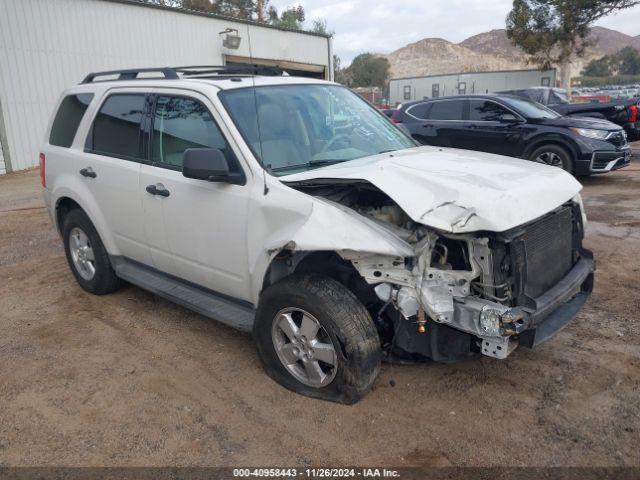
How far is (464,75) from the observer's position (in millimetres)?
30906

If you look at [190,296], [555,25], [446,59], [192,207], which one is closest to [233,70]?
[192,207]

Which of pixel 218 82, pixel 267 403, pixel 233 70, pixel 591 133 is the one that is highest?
pixel 233 70

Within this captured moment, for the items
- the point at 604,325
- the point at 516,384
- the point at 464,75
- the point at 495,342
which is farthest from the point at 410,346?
the point at 464,75

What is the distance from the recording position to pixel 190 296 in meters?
4.05

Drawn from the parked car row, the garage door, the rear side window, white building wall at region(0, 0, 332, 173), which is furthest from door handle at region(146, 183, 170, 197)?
the garage door

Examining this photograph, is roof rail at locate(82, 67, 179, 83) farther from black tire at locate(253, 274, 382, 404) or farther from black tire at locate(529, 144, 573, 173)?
black tire at locate(529, 144, 573, 173)

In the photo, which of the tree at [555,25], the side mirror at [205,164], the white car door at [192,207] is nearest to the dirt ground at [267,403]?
the white car door at [192,207]

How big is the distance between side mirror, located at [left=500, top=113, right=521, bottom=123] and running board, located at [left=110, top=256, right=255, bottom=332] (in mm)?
7803

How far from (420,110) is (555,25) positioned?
21.6 meters

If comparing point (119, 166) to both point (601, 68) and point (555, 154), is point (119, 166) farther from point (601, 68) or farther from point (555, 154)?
point (601, 68)

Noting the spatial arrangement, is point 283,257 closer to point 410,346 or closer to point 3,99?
point 410,346

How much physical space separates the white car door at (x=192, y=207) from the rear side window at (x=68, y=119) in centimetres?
122

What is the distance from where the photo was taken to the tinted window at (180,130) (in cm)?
377

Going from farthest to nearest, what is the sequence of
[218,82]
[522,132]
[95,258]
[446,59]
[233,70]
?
1. [446,59]
2. [522,132]
3. [95,258]
4. [233,70]
5. [218,82]
